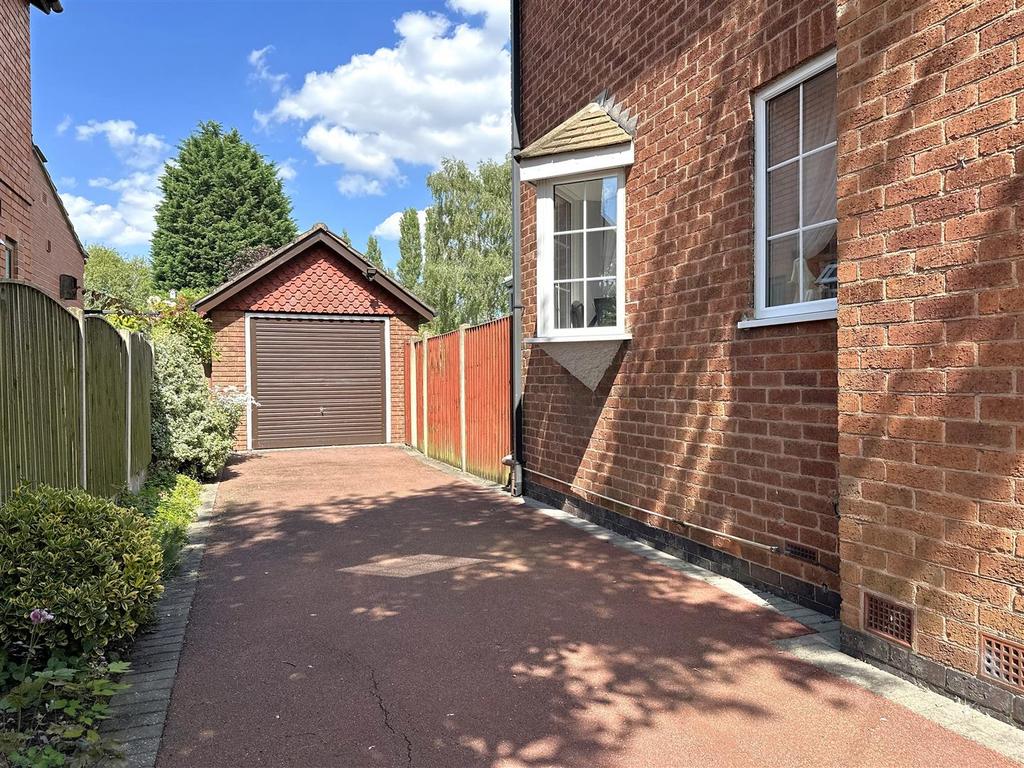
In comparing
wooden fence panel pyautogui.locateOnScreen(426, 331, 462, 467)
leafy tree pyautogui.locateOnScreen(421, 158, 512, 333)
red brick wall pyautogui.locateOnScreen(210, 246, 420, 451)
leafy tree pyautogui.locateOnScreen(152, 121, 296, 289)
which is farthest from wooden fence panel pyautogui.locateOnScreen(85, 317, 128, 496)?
leafy tree pyautogui.locateOnScreen(152, 121, 296, 289)

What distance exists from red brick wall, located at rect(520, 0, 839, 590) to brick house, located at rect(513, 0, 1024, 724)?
0.02 metres

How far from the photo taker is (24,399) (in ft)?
13.9

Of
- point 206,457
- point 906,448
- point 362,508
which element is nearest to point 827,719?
point 906,448

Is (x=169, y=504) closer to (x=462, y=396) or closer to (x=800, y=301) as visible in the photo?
(x=462, y=396)

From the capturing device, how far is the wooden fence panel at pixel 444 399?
490 inches

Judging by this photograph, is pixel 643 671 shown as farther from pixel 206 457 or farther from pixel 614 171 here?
pixel 206 457

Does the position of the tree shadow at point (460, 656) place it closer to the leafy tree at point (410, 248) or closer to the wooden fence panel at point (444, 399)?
the wooden fence panel at point (444, 399)

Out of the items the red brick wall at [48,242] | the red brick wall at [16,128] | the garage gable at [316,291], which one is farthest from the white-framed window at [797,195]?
the garage gable at [316,291]

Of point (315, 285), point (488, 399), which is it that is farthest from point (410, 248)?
point (488, 399)

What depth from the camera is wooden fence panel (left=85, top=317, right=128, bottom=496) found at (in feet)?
19.1

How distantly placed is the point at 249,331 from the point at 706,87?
12.4 meters

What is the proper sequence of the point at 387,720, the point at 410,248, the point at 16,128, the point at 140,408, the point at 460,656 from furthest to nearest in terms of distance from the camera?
the point at 410,248 < the point at 140,408 < the point at 16,128 < the point at 460,656 < the point at 387,720

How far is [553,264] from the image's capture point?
25.7ft

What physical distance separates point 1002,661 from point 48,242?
1544 cm
